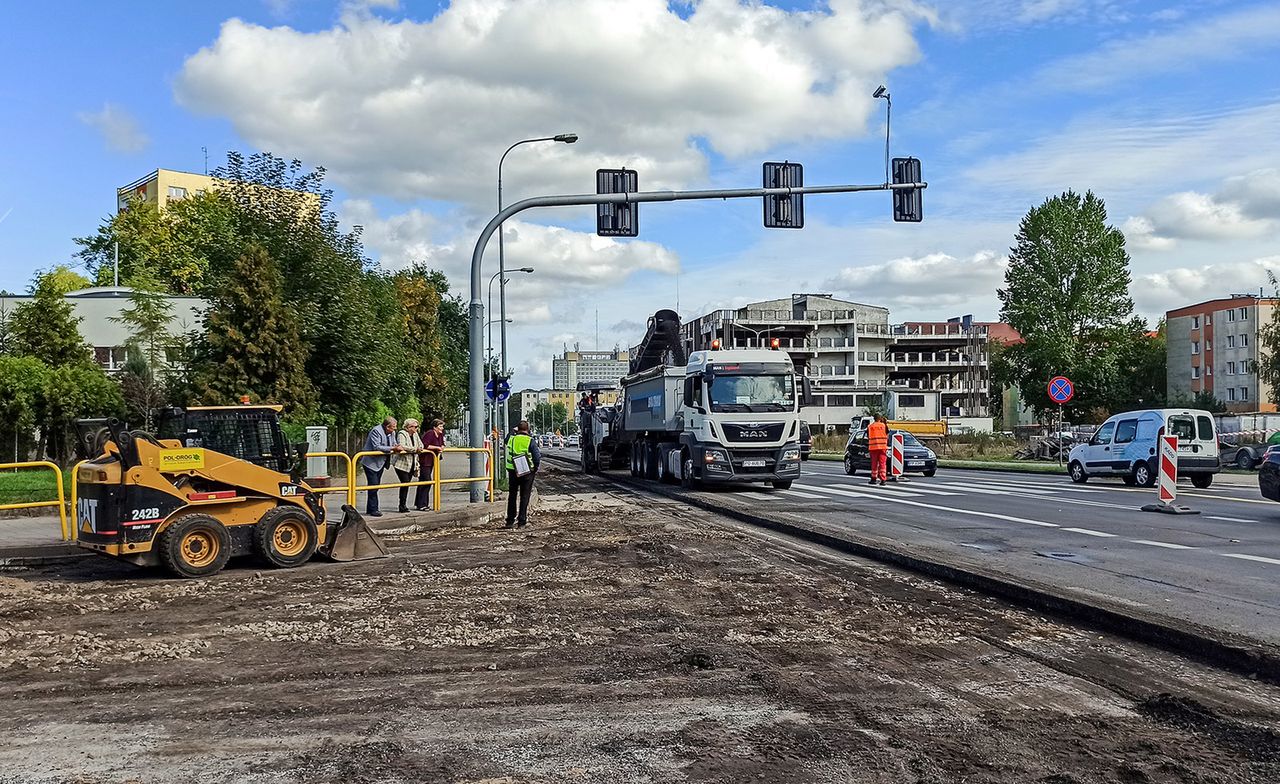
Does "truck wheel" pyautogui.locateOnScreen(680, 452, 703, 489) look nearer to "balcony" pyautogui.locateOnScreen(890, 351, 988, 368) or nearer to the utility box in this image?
the utility box

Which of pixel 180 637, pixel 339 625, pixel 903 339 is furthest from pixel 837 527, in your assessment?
pixel 903 339

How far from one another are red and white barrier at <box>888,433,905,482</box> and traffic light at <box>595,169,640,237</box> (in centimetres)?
1259

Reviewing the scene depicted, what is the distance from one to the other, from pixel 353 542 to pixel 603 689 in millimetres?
7513

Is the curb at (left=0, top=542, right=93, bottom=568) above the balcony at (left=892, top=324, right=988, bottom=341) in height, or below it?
below

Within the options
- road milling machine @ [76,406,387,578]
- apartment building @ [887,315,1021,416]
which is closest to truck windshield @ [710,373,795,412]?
road milling machine @ [76,406,387,578]

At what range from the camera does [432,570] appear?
11.3 metres

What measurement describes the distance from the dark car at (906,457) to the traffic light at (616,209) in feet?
41.7

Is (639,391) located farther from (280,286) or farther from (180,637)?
(180,637)

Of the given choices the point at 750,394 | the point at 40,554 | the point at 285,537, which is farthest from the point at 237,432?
the point at 750,394

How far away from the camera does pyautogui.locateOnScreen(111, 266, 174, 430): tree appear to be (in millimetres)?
32719

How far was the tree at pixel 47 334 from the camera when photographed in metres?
39.0

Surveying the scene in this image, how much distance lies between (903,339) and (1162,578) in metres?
112

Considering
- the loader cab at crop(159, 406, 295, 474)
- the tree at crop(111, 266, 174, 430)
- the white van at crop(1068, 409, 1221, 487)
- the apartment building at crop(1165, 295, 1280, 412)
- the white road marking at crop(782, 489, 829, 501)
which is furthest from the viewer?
the apartment building at crop(1165, 295, 1280, 412)

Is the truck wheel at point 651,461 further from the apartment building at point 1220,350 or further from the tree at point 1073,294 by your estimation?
the apartment building at point 1220,350
